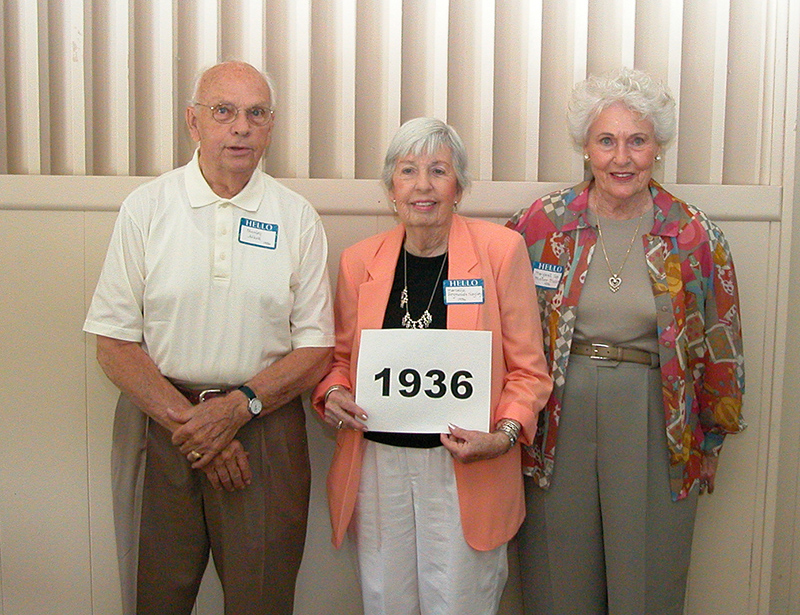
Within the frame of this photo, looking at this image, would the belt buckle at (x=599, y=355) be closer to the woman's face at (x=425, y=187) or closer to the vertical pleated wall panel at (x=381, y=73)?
the woman's face at (x=425, y=187)

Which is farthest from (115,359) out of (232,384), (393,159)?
(393,159)

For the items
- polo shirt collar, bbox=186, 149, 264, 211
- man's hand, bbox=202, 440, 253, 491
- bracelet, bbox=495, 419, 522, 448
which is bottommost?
man's hand, bbox=202, 440, 253, 491

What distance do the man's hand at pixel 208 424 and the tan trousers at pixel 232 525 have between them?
0.32 ft

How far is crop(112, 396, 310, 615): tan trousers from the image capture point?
2.26 meters

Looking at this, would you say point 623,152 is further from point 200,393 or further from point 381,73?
point 200,393

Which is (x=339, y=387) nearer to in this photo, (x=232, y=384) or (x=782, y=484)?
(x=232, y=384)

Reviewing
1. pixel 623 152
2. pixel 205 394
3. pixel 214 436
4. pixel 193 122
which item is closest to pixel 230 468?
pixel 214 436

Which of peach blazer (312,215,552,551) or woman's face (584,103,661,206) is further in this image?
woman's face (584,103,661,206)

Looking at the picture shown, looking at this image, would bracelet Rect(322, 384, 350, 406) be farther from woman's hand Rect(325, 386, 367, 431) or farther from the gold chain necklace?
the gold chain necklace

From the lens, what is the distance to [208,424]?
2.15 meters

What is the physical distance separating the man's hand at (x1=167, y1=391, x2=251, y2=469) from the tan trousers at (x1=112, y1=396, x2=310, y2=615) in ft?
0.32

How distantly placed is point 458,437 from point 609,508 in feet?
2.01

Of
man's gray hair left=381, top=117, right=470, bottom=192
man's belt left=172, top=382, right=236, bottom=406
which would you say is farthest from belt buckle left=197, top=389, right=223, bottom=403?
man's gray hair left=381, top=117, right=470, bottom=192

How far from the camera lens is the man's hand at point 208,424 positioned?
2.15 meters
